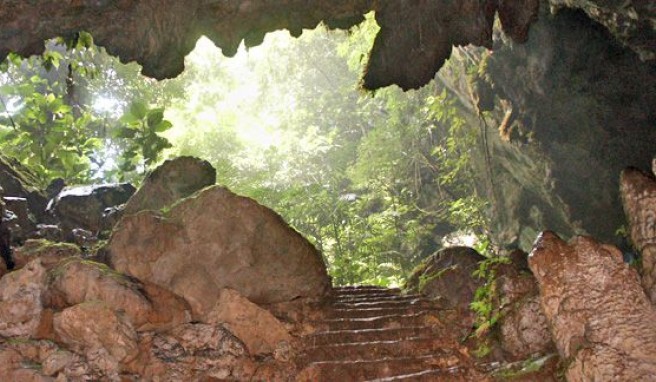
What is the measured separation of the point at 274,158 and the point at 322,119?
6804 millimetres

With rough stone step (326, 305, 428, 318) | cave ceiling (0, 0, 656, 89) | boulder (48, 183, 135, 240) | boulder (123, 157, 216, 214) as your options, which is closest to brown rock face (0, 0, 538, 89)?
cave ceiling (0, 0, 656, 89)

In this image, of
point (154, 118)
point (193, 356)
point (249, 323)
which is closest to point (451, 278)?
point (249, 323)

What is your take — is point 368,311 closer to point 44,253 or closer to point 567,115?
point 44,253

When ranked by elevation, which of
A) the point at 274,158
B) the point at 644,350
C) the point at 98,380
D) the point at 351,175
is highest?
the point at 274,158

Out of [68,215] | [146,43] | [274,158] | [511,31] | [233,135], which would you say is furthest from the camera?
[233,135]

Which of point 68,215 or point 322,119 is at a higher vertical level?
point 322,119

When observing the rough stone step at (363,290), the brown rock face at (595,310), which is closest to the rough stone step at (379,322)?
the rough stone step at (363,290)

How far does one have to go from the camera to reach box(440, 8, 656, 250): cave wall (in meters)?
9.62

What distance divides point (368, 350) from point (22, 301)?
4.42 m

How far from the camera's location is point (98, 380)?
592 cm

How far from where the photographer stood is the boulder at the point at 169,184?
9.09m

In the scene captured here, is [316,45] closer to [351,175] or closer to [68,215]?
[351,175]

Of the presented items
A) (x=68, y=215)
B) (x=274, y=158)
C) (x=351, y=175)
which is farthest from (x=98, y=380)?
(x=274, y=158)

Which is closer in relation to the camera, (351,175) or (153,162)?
(153,162)
